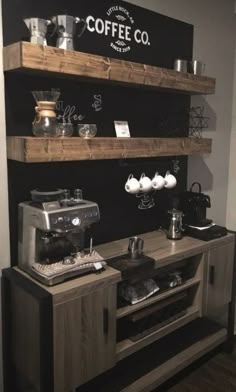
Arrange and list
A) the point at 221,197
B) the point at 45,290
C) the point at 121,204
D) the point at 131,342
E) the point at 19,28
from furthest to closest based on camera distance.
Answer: the point at 221,197, the point at 121,204, the point at 131,342, the point at 19,28, the point at 45,290

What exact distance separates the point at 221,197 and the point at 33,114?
73.7 inches

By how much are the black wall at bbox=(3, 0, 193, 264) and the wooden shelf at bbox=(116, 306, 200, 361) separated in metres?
0.63

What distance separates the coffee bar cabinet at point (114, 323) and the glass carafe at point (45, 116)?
724 millimetres

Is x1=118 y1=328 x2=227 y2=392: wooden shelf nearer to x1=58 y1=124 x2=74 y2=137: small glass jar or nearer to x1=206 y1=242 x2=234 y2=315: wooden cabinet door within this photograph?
x1=206 y1=242 x2=234 y2=315: wooden cabinet door

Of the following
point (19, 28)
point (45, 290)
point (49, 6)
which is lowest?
point (45, 290)

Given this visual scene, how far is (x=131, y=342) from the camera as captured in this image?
6.86ft

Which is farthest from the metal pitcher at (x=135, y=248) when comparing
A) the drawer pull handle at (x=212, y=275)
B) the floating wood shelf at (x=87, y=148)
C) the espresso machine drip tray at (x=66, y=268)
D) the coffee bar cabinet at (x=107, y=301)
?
the drawer pull handle at (x=212, y=275)

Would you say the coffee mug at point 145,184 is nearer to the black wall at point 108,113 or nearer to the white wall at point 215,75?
the black wall at point 108,113

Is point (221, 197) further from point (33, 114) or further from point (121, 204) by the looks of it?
point (33, 114)

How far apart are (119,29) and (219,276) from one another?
1.77 metres

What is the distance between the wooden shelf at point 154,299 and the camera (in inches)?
80.2

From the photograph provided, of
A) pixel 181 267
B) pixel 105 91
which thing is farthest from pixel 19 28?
pixel 181 267

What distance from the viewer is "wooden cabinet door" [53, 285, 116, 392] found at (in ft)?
5.54

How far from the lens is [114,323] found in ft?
6.32
